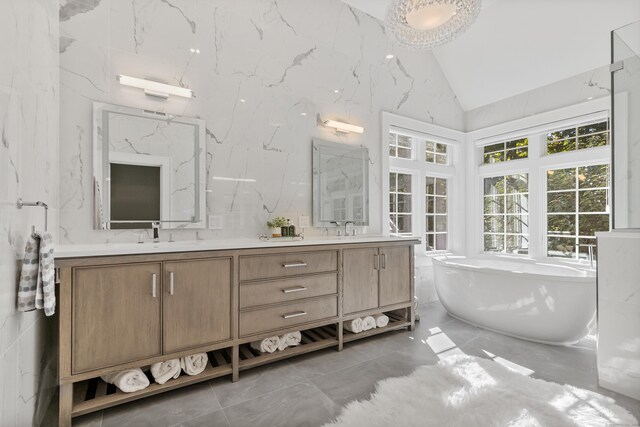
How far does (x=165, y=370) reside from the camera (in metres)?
1.92

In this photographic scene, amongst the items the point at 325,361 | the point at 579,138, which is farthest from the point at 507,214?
the point at 325,361

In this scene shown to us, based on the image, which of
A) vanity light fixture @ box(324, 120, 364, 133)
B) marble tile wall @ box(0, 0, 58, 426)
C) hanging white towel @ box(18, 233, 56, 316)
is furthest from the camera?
vanity light fixture @ box(324, 120, 364, 133)

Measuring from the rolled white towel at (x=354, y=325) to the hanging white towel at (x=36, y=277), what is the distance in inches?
83.3

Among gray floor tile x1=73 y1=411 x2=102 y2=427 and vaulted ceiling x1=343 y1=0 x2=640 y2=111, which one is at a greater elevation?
vaulted ceiling x1=343 y1=0 x2=640 y2=111

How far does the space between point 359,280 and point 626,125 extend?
2.24m

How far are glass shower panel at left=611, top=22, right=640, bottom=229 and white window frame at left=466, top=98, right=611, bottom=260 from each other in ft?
4.15

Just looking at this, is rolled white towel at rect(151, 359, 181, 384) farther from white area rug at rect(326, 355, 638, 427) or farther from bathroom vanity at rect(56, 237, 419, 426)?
white area rug at rect(326, 355, 638, 427)

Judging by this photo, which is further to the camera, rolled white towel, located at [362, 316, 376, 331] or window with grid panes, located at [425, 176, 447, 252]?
window with grid panes, located at [425, 176, 447, 252]

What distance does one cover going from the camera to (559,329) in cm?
258

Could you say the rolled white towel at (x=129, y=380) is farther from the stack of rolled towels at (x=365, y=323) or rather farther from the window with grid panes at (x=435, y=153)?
the window with grid panes at (x=435, y=153)

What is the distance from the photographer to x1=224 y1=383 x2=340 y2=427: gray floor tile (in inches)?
66.3

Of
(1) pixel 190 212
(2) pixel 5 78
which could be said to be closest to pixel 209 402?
(1) pixel 190 212

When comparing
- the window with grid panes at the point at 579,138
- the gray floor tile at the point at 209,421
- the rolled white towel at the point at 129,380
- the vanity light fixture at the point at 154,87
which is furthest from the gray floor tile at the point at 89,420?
the window with grid panes at the point at 579,138

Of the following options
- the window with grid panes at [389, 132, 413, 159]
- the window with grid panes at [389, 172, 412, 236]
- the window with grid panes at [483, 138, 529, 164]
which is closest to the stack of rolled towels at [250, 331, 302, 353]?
the window with grid panes at [389, 172, 412, 236]
